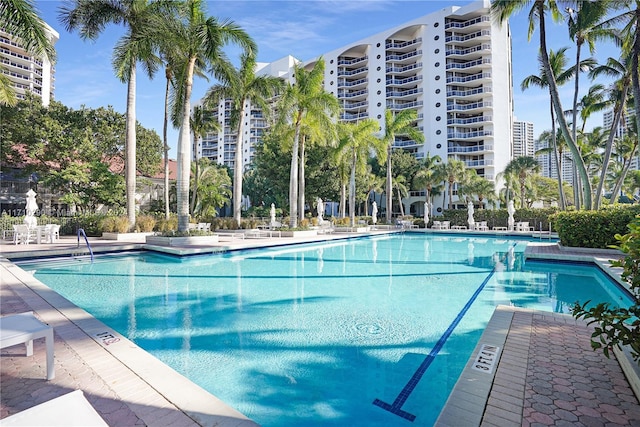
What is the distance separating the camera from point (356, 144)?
2483 cm

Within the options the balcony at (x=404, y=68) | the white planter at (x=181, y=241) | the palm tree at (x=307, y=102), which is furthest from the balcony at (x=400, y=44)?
the white planter at (x=181, y=241)

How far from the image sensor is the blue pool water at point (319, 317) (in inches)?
141

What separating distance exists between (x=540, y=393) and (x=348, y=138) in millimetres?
22672

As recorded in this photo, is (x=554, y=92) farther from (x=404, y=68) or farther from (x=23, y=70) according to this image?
(x=23, y=70)

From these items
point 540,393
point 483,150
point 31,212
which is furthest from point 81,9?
point 483,150

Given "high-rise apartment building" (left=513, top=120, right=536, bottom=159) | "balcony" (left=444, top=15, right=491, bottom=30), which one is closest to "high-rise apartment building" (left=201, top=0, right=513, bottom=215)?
"balcony" (left=444, top=15, right=491, bottom=30)

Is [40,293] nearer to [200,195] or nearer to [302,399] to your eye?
[302,399]

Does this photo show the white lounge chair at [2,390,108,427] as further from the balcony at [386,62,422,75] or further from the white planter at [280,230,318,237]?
the balcony at [386,62,422,75]

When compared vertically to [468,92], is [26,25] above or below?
below

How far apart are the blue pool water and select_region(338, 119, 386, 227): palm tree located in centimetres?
1356

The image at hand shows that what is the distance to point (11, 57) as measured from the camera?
53.6 metres

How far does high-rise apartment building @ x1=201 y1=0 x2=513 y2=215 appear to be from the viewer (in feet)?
152

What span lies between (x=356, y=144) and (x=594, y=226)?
1547 cm

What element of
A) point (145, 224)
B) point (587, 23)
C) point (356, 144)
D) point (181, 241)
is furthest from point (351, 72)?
point (181, 241)
